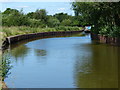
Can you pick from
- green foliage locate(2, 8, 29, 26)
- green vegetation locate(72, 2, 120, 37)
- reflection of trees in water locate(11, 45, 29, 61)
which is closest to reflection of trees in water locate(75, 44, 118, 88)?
reflection of trees in water locate(11, 45, 29, 61)

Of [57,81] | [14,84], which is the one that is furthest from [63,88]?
[14,84]

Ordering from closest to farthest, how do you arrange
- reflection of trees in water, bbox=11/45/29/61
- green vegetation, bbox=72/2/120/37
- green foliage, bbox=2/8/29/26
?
reflection of trees in water, bbox=11/45/29/61 < green vegetation, bbox=72/2/120/37 < green foliage, bbox=2/8/29/26

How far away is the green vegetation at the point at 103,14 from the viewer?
2448cm

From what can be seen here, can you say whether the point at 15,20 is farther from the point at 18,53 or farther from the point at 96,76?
the point at 96,76

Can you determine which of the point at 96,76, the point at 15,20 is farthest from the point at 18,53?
the point at 15,20

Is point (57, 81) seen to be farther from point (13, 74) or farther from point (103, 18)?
point (103, 18)

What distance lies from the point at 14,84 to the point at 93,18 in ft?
77.3

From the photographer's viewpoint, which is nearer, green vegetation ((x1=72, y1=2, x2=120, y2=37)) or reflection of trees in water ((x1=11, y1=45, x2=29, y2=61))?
reflection of trees in water ((x1=11, y1=45, x2=29, y2=61))

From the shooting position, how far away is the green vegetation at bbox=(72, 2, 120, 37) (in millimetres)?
24484

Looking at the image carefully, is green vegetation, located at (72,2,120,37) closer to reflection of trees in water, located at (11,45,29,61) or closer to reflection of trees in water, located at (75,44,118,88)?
reflection of trees in water, located at (11,45,29,61)

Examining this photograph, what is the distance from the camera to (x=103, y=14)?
2923 centimetres

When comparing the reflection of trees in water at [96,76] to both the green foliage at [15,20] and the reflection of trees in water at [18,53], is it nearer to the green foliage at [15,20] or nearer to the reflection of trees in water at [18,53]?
the reflection of trees in water at [18,53]

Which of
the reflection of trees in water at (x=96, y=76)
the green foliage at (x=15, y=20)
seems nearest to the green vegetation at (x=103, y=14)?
the reflection of trees in water at (x=96, y=76)

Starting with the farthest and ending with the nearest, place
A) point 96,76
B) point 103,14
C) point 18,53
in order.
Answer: point 103,14
point 18,53
point 96,76
